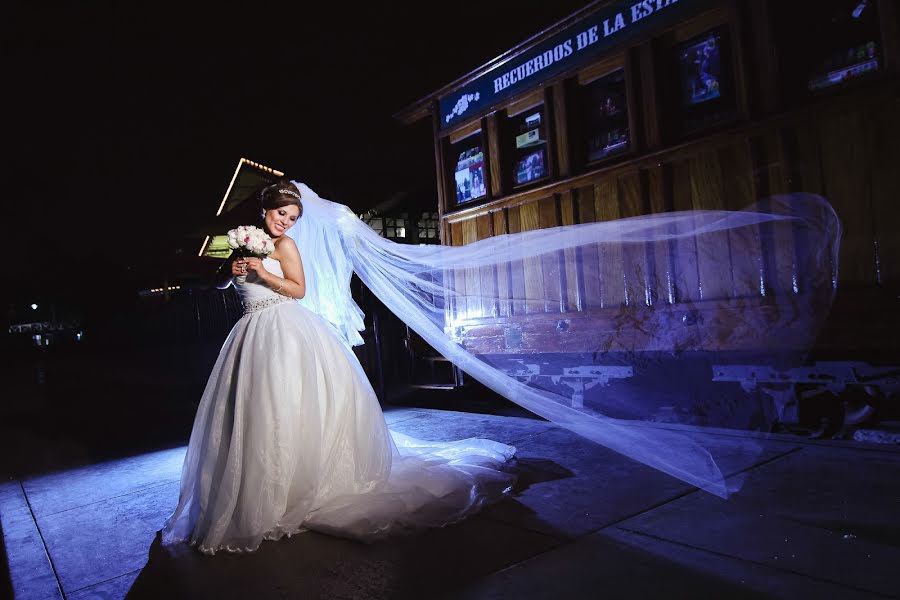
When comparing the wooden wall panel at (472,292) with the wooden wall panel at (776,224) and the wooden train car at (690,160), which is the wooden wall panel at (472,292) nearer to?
the wooden train car at (690,160)

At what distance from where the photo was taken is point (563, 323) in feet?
17.9

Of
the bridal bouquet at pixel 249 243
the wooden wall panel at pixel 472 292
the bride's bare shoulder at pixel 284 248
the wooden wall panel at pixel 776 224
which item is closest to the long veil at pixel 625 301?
the wooden wall panel at pixel 776 224

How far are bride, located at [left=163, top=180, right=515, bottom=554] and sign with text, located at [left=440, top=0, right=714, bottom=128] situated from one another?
3.44m

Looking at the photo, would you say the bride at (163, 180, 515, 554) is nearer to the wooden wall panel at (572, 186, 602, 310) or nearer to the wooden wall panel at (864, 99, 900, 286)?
the wooden wall panel at (572, 186, 602, 310)

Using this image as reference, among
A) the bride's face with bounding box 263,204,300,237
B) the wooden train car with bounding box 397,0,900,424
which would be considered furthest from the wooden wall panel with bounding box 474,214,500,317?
the bride's face with bounding box 263,204,300,237

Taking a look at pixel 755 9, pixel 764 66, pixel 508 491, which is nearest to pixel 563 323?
pixel 508 491

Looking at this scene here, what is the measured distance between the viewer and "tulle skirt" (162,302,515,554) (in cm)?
308

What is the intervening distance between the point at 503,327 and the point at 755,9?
367 centimetres

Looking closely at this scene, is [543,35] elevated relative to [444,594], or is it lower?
elevated

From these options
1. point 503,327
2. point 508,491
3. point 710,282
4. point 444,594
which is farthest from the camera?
point 503,327

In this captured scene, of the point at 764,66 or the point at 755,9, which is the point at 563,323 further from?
the point at 755,9

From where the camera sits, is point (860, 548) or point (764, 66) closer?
point (860, 548)

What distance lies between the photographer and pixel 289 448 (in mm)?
3215

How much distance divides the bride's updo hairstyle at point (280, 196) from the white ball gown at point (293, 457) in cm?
40
